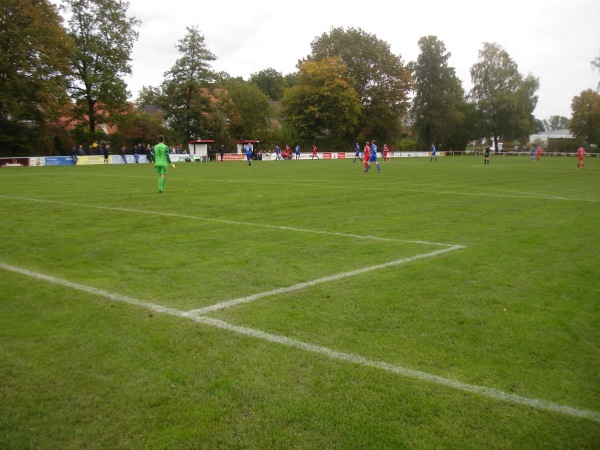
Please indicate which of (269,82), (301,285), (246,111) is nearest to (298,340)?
(301,285)

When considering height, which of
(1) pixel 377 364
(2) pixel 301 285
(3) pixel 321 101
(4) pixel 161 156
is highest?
(3) pixel 321 101

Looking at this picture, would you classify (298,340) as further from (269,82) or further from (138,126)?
(269,82)

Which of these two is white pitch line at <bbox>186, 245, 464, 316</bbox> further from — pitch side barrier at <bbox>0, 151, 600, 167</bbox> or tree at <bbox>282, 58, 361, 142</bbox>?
tree at <bbox>282, 58, 361, 142</bbox>

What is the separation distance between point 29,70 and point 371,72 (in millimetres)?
50755

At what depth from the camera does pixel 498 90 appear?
9075 centimetres

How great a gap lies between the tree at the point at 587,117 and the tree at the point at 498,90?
26.9ft

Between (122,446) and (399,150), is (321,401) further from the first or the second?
(399,150)

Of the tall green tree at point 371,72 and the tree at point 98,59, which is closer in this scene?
the tree at point 98,59

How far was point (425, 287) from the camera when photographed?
20.5ft

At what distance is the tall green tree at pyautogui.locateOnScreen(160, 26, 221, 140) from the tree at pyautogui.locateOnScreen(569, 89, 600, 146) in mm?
66299

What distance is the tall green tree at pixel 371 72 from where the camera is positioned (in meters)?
78.9

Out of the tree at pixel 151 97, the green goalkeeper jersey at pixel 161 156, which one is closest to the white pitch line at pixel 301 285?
the green goalkeeper jersey at pixel 161 156

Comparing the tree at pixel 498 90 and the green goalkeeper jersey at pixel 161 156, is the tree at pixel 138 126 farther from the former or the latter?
the tree at pixel 498 90

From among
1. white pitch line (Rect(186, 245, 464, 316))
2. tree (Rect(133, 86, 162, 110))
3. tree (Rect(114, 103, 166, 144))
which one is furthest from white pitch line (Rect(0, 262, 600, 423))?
tree (Rect(133, 86, 162, 110))
